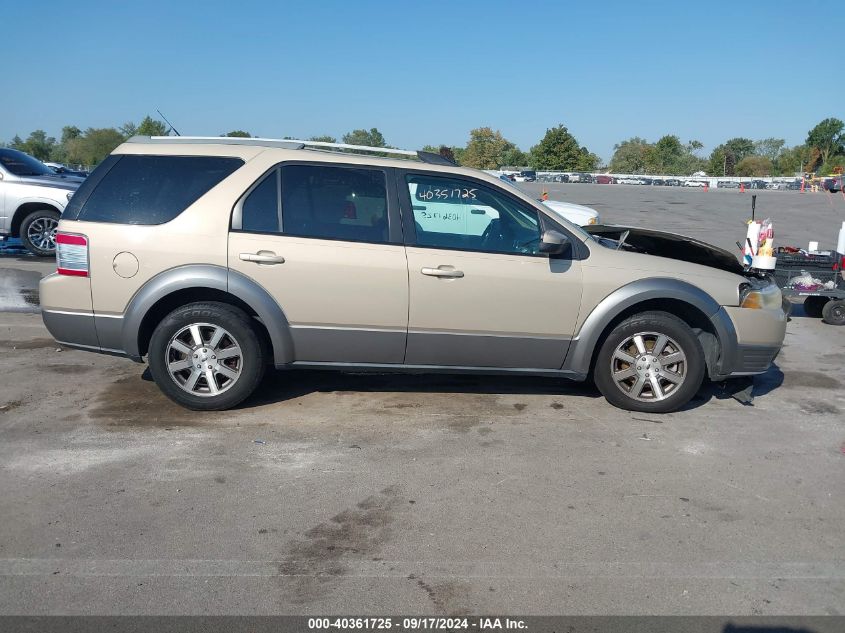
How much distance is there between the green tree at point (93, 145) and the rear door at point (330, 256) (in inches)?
1994

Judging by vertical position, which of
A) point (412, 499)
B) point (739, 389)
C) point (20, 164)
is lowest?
point (412, 499)

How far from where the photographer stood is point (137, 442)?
4742 mm

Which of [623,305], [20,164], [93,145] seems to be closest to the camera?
[623,305]

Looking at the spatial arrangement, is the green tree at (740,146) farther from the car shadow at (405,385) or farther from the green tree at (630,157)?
the car shadow at (405,385)

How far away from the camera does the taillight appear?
5.10 metres

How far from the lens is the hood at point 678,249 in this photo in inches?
232

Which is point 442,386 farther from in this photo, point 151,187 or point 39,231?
point 39,231

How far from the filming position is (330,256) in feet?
16.7

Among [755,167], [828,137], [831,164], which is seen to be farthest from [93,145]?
[828,137]

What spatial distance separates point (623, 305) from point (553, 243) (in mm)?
713

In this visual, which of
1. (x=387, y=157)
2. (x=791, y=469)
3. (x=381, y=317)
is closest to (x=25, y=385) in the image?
(x=381, y=317)

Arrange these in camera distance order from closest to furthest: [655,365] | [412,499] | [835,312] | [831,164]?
[412,499], [655,365], [835,312], [831,164]

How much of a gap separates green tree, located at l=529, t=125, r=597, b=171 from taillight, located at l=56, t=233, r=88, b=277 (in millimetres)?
98756

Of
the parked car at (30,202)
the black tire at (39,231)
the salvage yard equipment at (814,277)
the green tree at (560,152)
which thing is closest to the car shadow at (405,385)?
the salvage yard equipment at (814,277)
